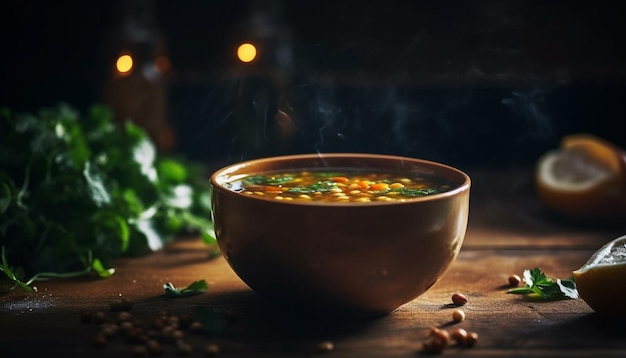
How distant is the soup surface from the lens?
158cm

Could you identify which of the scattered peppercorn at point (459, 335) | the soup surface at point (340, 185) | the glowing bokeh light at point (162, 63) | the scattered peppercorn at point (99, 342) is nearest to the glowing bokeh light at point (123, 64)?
the glowing bokeh light at point (162, 63)

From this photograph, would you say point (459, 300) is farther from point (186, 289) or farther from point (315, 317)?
point (186, 289)

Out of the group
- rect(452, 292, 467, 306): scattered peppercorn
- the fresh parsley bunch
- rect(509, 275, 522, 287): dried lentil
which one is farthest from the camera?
the fresh parsley bunch

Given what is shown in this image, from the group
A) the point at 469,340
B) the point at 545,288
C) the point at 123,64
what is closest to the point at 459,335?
the point at 469,340

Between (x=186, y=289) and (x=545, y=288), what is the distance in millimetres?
783

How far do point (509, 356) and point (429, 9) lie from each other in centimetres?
197

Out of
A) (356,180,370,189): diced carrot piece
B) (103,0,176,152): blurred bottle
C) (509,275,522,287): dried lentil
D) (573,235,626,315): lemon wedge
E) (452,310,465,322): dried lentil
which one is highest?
(103,0,176,152): blurred bottle

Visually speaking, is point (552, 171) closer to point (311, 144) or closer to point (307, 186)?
point (311, 144)

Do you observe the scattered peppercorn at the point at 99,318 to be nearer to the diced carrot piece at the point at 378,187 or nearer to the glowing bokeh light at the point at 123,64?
the diced carrot piece at the point at 378,187

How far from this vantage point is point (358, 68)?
315cm

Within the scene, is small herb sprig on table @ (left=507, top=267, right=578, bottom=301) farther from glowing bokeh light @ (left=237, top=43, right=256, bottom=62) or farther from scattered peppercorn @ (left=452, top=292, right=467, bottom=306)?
glowing bokeh light @ (left=237, top=43, right=256, bottom=62)

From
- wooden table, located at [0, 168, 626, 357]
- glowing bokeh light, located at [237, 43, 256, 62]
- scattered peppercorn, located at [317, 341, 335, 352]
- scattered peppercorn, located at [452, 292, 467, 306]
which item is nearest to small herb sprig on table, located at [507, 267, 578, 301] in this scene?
wooden table, located at [0, 168, 626, 357]

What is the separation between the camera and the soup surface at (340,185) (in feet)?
5.18

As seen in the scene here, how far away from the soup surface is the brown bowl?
10 cm
